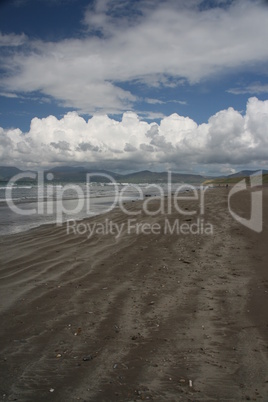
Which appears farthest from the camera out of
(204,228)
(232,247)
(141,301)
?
(204,228)

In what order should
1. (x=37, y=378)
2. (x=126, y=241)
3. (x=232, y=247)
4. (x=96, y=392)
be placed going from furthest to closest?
(x=126, y=241) < (x=232, y=247) < (x=37, y=378) < (x=96, y=392)

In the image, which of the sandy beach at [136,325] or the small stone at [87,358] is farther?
the small stone at [87,358]

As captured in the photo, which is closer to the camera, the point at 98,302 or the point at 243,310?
the point at 243,310

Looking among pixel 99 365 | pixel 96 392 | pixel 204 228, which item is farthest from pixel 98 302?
pixel 204 228

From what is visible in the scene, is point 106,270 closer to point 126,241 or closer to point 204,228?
point 126,241

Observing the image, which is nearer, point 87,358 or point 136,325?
point 87,358

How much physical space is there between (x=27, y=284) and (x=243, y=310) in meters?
5.07

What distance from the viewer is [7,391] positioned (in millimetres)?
3734

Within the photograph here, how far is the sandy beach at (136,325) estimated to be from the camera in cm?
380

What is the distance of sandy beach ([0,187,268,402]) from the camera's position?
12.5 feet

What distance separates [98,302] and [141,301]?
89 cm

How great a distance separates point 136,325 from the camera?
5.33 m

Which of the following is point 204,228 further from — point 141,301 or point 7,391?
point 7,391

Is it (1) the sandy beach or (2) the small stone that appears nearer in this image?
(1) the sandy beach
